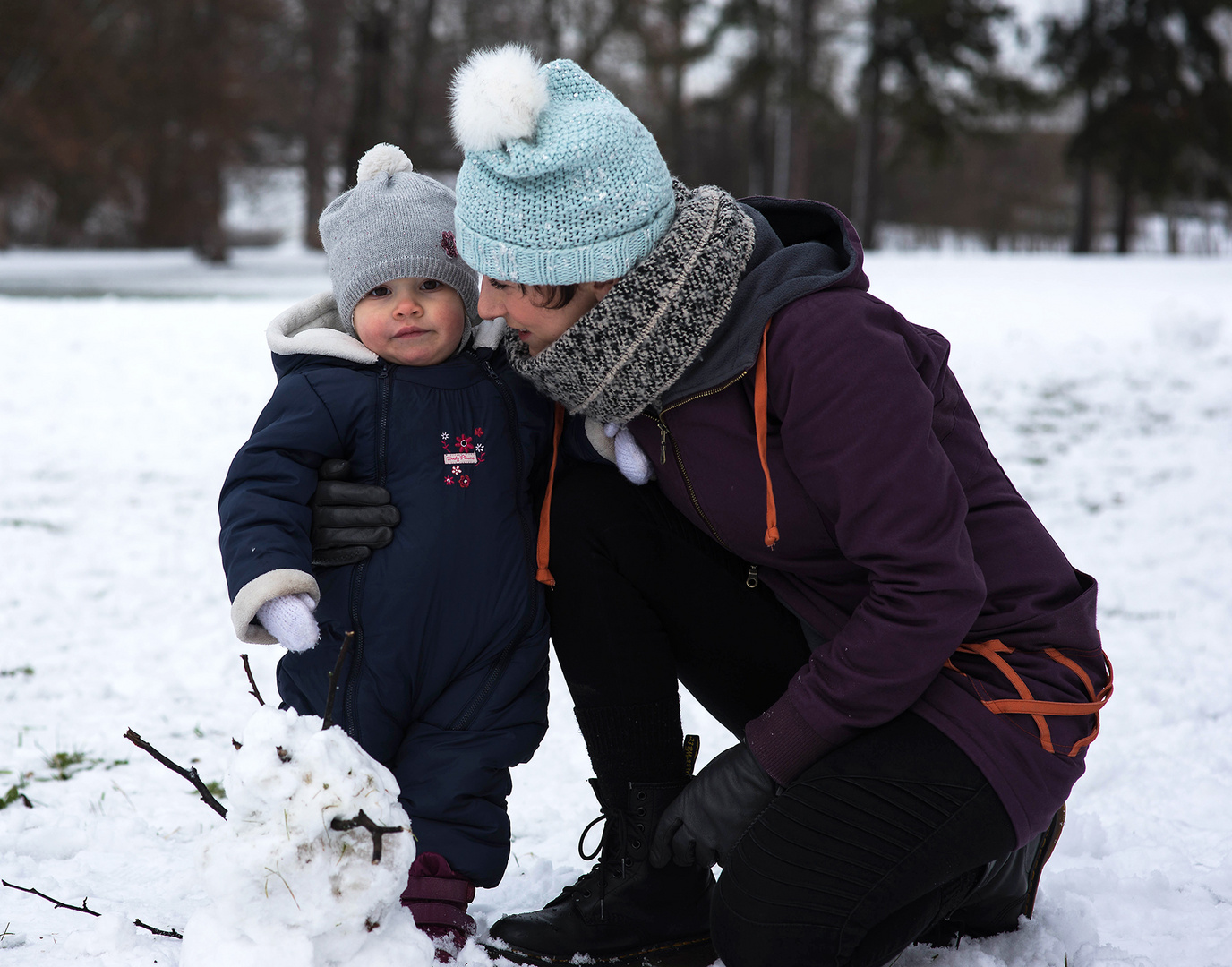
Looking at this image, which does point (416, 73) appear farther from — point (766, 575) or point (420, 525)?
point (766, 575)

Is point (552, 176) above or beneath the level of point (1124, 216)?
above

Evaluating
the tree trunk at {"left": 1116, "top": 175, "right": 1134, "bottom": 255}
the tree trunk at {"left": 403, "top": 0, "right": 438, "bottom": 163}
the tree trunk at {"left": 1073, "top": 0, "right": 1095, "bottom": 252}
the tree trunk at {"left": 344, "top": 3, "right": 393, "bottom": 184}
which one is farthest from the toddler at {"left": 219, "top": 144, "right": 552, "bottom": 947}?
the tree trunk at {"left": 1116, "top": 175, "right": 1134, "bottom": 255}

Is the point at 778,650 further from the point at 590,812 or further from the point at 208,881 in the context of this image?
the point at 208,881

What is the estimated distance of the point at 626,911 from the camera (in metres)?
1.83

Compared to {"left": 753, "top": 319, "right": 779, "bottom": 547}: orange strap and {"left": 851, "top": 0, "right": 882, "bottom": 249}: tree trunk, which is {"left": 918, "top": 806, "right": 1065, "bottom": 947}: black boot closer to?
{"left": 753, "top": 319, "right": 779, "bottom": 547}: orange strap

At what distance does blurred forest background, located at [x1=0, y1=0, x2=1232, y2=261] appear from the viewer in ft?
59.4

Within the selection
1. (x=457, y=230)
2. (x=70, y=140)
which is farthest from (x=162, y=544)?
(x=70, y=140)

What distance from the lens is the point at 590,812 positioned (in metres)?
2.39

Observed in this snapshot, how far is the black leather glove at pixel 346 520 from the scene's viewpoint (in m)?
1.86

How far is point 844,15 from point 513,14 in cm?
626

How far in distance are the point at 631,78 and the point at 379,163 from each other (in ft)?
76.7

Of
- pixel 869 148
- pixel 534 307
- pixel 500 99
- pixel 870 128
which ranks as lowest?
pixel 869 148

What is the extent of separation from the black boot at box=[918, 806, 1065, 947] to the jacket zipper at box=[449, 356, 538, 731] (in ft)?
2.74

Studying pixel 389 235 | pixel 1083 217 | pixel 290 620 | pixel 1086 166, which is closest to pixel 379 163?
pixel 389 235
